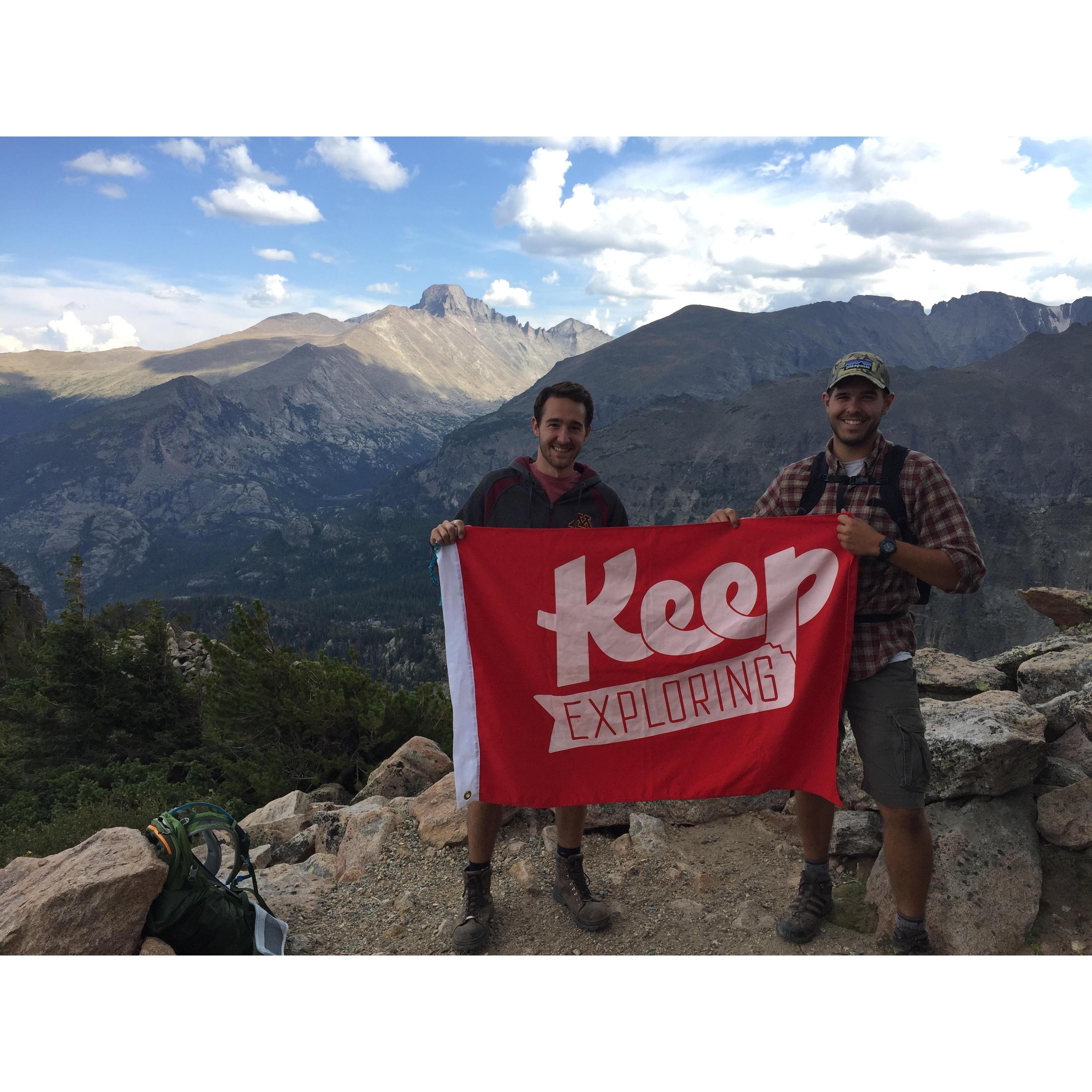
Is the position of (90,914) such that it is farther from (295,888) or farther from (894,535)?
(894,535)

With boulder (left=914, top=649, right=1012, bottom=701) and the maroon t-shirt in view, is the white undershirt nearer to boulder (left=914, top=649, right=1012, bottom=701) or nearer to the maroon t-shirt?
the maroon t-shirt

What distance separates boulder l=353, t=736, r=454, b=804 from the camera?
10.2 m

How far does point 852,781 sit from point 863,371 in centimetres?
387

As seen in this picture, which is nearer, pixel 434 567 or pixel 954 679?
pixel 434 567

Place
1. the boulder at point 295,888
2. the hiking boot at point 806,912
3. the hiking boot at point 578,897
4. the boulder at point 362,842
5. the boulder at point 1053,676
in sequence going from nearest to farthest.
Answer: the hiking boot at point 806,912
the hiking boot at point 578,897
the boulder at point 295,888
the boulder at point 362,842
the boulder at point 1053,676

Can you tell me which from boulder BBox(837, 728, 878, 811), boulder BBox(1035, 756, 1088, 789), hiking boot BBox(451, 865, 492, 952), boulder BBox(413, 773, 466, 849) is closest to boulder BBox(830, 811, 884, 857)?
boulder BBox(837, 728, 878, 811)

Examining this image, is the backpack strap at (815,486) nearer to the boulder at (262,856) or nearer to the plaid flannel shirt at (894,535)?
the plaid flannel shirt at (894,535)

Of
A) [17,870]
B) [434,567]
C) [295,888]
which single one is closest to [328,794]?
[17,870]

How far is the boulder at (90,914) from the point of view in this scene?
15.8 ft

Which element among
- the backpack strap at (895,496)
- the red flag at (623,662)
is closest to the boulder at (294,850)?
the red flag at (623,662)

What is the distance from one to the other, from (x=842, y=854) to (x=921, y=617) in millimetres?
127022

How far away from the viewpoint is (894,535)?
4449 mm

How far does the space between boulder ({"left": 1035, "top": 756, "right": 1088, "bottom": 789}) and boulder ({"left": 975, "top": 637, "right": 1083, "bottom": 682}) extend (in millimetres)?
2251

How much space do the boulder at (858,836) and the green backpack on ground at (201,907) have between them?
443 centimetres
